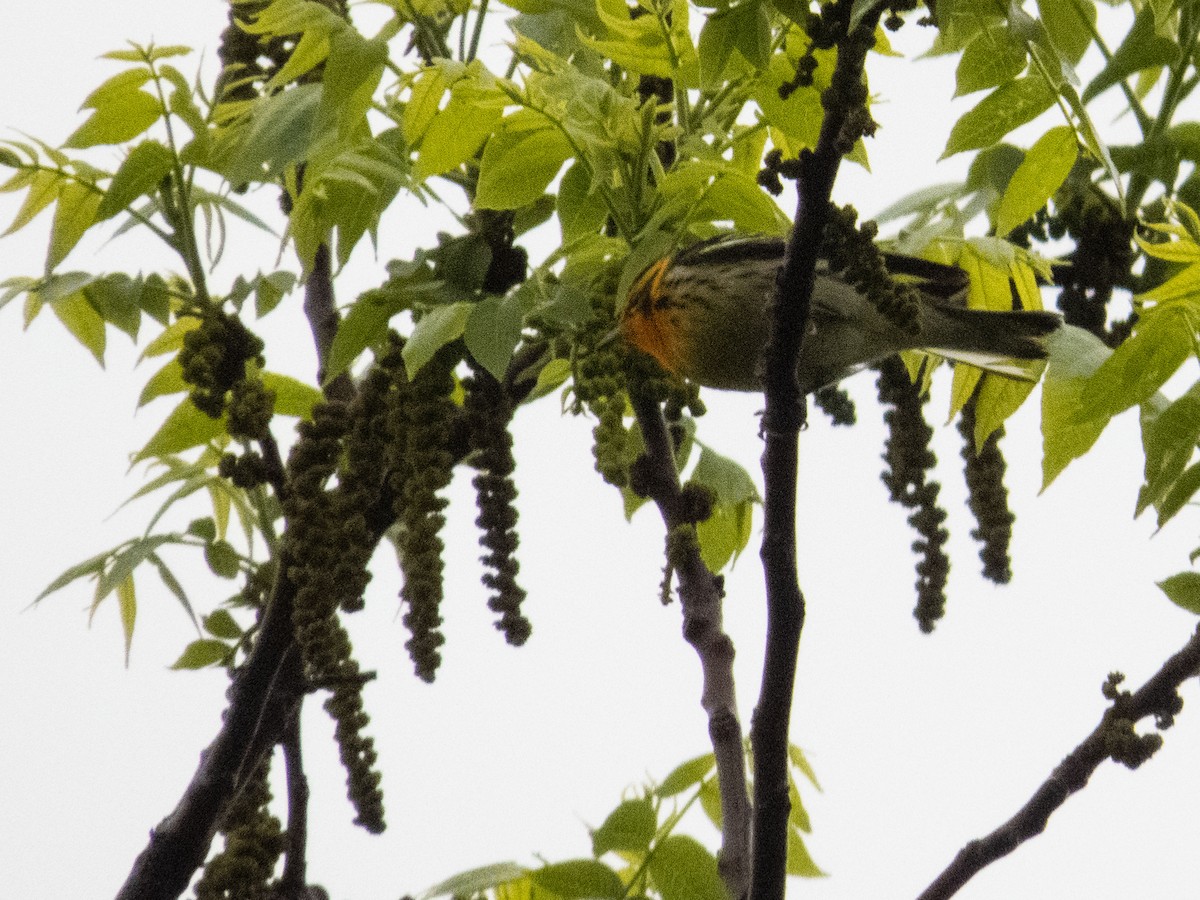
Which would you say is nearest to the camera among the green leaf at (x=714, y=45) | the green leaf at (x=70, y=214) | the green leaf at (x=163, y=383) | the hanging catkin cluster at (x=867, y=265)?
the hanging catkin cluster at (x=867, y=265)

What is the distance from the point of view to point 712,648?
2.34 m

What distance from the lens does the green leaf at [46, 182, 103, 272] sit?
2.81 meters

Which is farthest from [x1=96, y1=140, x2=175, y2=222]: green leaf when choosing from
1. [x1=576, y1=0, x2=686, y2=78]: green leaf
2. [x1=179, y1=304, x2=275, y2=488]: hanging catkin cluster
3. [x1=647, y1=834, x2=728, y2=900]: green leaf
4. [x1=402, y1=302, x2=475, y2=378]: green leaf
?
[x1=647, y1=834, x2=728, y2=900]: green leaf

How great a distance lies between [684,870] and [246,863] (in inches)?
32.4

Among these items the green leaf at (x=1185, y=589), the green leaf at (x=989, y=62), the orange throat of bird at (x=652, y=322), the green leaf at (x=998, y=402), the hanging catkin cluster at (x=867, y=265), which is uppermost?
the orange throat of bird at (x=652, y=322)

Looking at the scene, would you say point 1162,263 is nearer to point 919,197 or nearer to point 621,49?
point 919,197

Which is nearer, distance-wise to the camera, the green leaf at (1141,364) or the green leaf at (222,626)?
the green leaf at (1141,364)

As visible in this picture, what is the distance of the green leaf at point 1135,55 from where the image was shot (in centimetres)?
192

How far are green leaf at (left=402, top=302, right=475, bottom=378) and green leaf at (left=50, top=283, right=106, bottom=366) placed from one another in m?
0.98

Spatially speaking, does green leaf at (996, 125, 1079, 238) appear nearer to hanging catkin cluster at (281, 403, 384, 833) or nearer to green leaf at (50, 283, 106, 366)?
hanging catkin cluster at (281, 403, 384, 833)

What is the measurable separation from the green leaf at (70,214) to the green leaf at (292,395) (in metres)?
0.46

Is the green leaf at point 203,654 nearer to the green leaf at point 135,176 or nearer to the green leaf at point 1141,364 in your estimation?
the green leaf at point 135,176

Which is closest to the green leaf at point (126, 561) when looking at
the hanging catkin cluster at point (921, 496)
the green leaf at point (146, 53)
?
the green leaf at point (146, 53)

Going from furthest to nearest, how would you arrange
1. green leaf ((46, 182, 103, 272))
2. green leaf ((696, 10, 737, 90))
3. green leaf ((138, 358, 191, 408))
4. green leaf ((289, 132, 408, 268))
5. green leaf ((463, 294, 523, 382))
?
green leaf ((138, 358, 191, 408)) → green leaf ((46, 182, 103, 272)) → green leaf ((289, 132, 408, 268)) → green leaf ((463, 294, 523, 382)) → green leaf ((696, 10, 737, 90))
